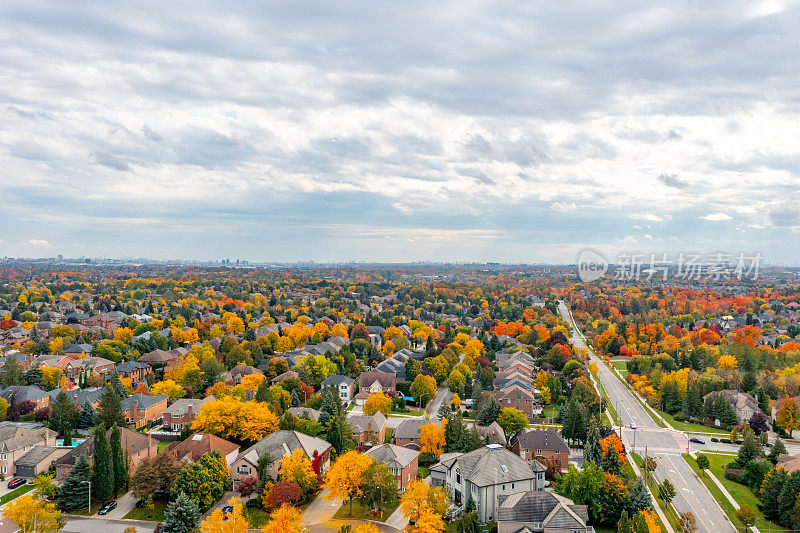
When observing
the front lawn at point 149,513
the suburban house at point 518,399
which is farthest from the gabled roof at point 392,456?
the suburban house at point 518,399

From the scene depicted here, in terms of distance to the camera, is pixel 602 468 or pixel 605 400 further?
pixel 605 400

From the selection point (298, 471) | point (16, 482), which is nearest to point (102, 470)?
point (16, 482)

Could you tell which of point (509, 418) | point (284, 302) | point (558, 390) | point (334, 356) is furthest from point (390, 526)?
point (284, 302)

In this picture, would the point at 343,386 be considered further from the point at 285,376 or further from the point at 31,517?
the point at 31,517

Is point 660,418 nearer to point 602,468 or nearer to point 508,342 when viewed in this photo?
point 602,468

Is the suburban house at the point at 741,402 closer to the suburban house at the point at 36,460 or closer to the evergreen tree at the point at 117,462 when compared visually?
the evergreen tree at the point at 117,462

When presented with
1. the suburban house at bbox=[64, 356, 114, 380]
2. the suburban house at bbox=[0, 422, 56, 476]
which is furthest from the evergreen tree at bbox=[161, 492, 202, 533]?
the suburban house at bbox=[64, 356, 114, 380]

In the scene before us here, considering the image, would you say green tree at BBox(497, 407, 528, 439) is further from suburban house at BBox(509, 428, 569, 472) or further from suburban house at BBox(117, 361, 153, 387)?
suburban house at BBox(117, 361, 153, 387)
